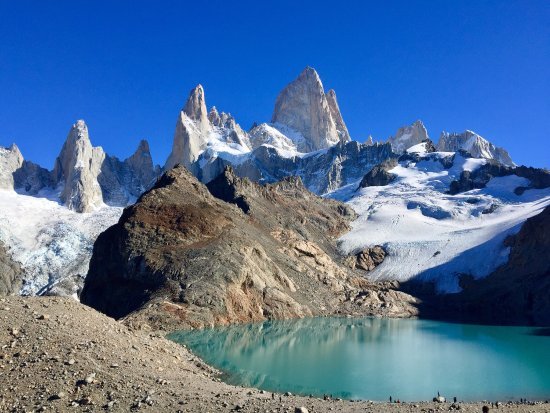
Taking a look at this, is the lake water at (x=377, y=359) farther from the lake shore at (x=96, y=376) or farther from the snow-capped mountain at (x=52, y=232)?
the snow-capped mountain at (x=52, y=232)

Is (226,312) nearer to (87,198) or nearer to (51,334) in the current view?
(51,334)

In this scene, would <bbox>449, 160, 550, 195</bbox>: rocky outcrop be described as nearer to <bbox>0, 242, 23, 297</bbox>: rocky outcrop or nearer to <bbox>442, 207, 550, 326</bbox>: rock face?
<bbox>442, 207, 550, 326</bbox>: rock face

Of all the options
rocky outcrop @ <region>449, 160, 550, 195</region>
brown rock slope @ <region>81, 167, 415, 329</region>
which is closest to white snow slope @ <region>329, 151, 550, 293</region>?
rocky outcrop @ <region>449, 160, 550, 195</region>

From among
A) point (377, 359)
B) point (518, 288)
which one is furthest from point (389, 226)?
point (377, 359)

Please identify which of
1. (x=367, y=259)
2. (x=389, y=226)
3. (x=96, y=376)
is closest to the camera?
(x=96, y=376)

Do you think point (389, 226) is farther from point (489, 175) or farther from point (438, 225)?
point (489, 175)
